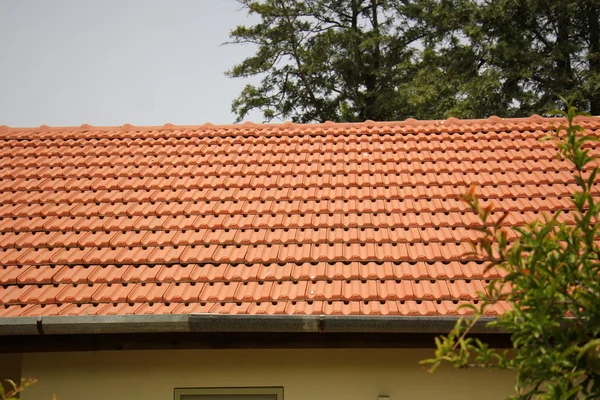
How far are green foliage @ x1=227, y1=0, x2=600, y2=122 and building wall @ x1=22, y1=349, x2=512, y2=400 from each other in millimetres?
14976

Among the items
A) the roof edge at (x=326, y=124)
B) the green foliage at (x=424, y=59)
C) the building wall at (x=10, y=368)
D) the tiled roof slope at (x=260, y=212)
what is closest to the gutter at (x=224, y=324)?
the tiled roof slope at (x=260, y=212)

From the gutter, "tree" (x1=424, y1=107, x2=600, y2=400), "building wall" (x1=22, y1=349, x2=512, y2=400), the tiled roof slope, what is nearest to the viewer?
"tree" (x1=424, y1=107, x2=600, y2=400)

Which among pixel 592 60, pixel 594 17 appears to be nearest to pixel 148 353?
pixel 592 60

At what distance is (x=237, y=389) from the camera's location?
6.02 metres

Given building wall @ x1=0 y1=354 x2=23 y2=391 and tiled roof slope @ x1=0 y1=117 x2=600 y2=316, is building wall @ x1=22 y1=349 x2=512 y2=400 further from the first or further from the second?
building wall @ x1=0 y1=354 x2=23 y2=391

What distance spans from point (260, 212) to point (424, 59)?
56.1 ft

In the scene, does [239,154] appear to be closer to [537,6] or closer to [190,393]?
[190,393]

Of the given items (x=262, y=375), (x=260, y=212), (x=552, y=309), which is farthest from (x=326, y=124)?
(x=552, y=309)

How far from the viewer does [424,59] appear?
23344 millimetres

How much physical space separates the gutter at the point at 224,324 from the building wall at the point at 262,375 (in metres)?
0.43

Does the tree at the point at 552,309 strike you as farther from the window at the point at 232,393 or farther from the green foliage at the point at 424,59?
the green foliage at the point at 424,59

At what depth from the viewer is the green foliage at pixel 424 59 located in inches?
821

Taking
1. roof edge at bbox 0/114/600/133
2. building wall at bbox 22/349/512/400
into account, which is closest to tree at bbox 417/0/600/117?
roof edge at bbox 0/114/600/133

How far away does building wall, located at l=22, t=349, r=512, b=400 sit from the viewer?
5.90 m
